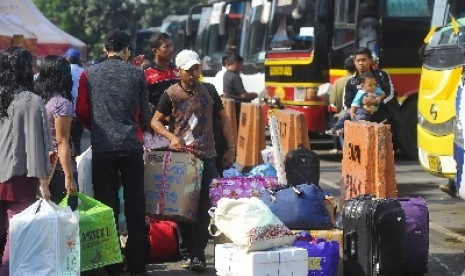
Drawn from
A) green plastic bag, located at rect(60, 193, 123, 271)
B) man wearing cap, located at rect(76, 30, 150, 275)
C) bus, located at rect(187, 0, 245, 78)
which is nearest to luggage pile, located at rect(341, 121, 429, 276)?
man wearing cap, located at rect(76, 30, 150, 275)

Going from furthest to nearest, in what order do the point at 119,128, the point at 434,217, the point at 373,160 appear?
1. the point at 434,217
2. the point at 373,160
3. the point at 119,128

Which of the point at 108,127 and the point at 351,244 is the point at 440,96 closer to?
the point at 351,244

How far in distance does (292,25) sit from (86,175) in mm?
11106

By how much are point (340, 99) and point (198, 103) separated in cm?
725

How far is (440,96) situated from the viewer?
38.6 ft

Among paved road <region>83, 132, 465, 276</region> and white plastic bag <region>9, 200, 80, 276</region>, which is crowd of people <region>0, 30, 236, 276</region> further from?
paved road <region>83, 132, 465, 276</region>

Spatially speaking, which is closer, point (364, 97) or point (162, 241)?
point (162, 241)

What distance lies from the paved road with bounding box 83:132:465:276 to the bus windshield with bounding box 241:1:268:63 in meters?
4.29

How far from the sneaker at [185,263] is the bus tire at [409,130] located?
9334 mm

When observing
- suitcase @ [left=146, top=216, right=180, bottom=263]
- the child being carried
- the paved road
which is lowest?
A: the paved road

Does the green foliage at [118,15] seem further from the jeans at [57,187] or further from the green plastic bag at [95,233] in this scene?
the green plastic bag at [95,233]

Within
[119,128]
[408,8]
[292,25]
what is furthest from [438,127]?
[292,25]

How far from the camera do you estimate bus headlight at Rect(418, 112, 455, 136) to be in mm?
11492

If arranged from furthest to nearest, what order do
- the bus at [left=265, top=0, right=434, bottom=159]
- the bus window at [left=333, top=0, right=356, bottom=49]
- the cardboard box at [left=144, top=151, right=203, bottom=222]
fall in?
the bus window at [left=333, top=0, right=356, bottom=49] < the bus at [left=265, top=0, right=434, bottom=159] < the cardboard box at [left=144, top=151, right=203, bottom=222]
